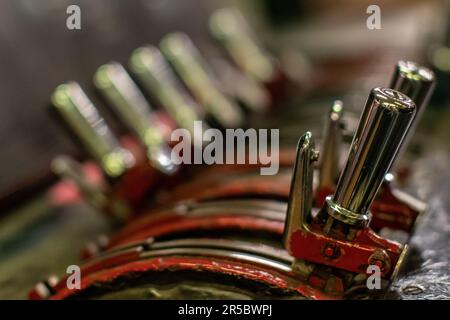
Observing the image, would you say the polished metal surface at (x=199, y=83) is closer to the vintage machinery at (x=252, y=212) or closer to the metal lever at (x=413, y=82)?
the vintage machinery at (x=252, y=212)

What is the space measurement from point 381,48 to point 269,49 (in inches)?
29.5

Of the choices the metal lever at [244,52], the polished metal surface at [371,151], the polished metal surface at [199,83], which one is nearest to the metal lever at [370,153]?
the polished metal surface at [371,151]

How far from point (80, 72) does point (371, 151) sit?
1.89 metres

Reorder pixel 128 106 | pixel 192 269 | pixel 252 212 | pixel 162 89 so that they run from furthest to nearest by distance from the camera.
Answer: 1. pixel 162 89
2. pixel 128 106
3. pixel 252 212
4. pixel 192 269

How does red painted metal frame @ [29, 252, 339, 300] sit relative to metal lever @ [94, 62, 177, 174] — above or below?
below

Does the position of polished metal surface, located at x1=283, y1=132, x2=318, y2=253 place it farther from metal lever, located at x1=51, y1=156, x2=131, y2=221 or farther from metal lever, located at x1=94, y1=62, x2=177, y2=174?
metal lever, located at x1=94, y1=62, x2=177, y2=174

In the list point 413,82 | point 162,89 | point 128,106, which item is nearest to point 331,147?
point 413,82

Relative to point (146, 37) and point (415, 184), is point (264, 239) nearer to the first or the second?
point (415, 184)

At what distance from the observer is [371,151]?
965 mm

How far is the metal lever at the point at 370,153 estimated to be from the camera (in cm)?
94

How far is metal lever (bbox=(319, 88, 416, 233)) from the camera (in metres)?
0.94

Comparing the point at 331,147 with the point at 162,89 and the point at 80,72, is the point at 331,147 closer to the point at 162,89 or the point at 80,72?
the point at 162,89

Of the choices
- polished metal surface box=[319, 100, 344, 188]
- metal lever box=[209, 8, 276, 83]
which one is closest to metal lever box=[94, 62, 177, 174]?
polished metal surface box=[319, 100, 344, 188]

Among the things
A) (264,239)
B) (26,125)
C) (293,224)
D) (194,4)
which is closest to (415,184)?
(264,239)
